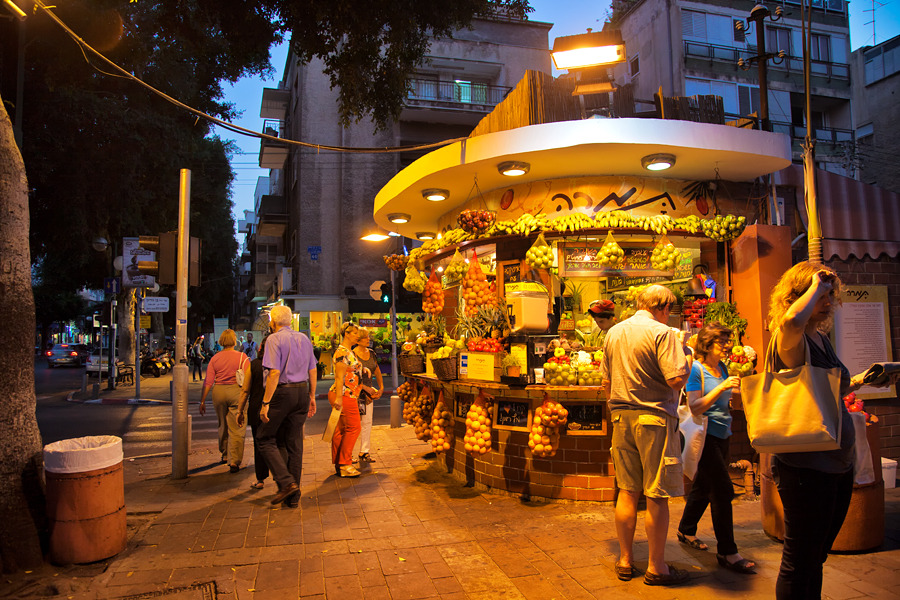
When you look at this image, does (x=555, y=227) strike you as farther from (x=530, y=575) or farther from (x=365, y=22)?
(x=365, y=22)

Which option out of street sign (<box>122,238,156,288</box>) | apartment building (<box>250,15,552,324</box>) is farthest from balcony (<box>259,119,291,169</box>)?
street sign (<box>122,238,156,288</box>)

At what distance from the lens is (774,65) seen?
24547mm

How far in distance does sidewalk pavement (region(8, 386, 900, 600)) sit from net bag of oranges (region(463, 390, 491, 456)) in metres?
0.58

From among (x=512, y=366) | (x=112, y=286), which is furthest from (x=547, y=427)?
(x=112, y=286)

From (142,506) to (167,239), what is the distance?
333cm

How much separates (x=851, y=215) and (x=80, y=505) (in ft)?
31.0

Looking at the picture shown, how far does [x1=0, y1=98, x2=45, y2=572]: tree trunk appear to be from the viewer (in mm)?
4242

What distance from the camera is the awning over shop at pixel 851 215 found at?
7.63 meters

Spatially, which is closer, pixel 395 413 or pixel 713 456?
pixel 713 456

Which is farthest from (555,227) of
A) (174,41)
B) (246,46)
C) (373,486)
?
(174,41)

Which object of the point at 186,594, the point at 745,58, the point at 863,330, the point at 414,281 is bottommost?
the point at 186,594

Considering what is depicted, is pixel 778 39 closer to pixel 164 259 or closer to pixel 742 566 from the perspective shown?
pixel 164 259

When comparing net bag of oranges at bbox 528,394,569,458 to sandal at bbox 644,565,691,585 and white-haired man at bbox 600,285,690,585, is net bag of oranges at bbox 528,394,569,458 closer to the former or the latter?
white-haired man at bbox 600,285,690,585

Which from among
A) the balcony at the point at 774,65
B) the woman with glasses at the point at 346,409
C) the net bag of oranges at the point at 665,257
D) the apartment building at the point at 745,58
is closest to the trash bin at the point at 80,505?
the woman with glasses at the point at 346,409
